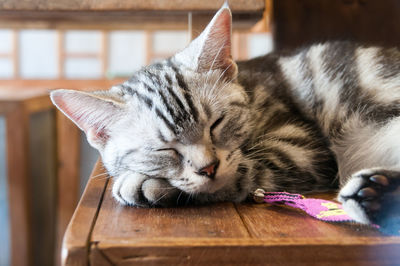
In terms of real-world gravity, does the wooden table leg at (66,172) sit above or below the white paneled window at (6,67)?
below

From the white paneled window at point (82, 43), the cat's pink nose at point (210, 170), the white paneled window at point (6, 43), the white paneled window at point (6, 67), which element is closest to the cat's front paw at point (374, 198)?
the cat's pink nose at point (210, 170)

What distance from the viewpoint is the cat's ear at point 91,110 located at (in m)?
0.81

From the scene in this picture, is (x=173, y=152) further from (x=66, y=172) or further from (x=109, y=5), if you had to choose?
(x=66, y=172)

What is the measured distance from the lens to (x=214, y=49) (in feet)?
2.95

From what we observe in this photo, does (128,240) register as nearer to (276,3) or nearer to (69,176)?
(276,3)

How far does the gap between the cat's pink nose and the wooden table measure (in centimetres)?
12

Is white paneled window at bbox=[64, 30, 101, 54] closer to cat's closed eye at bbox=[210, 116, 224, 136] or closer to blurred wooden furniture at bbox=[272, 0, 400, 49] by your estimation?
blurred wooden furniture at bbox=[272, 0, 400, 49]

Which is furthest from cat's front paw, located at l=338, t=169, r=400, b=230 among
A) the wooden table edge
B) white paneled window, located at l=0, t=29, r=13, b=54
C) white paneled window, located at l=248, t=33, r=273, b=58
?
A: white paneled window, located at l=0, t=29, r=13, b=54

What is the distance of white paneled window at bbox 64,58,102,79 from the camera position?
3.36m

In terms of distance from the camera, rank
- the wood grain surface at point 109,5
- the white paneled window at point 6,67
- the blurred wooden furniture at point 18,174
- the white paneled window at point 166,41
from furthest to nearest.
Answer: the white paneled window at point 166,41 < the white paneled window at point 6,67 < the blurred wooden furniture at point 18,174 < the wood grain surface at point 109,5

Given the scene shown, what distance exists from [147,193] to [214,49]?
13.1 inches

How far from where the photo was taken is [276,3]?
157 cm

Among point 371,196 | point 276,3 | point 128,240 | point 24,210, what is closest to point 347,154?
point 371,196

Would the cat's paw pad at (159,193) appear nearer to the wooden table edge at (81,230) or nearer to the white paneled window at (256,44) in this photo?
the wooden table edge at (81,230)
